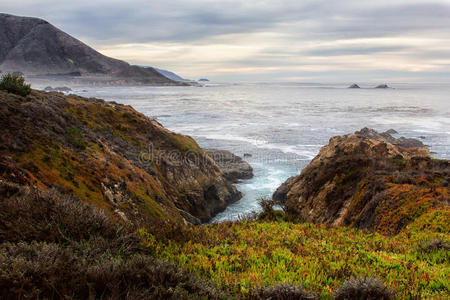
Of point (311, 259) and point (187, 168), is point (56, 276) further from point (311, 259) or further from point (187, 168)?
point (187, 168)

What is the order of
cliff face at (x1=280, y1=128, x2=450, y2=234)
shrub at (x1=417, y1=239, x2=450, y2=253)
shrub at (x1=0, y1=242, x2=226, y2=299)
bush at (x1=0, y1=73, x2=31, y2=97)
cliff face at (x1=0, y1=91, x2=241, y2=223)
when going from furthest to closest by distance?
bush at (x1=0, y1=73, x2=31, y2=97), cliff face at (x1=0, y1=91, x2=241, y2=223), cliff face at (x1=280, y1=128, x2=450, y2=234), shrub at (x1=417, y1=239, x2=450, y2=253), shrub at (x1=0, y1=242, x2=226, y2=299)

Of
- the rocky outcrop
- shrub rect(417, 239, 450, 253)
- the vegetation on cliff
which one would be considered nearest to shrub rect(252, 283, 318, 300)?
the vegetation on cliff

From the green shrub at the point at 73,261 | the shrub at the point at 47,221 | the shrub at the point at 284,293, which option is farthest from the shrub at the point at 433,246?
the shrub at the point at 47,221

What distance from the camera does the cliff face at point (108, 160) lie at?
10.6 meters

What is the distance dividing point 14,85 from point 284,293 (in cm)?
A: 1657

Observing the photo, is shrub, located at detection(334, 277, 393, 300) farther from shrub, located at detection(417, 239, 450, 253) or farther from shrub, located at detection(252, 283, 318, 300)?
shrub, located at detection(417, 239, 450, 253)

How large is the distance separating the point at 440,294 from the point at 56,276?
16.4 feet

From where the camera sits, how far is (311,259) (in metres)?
5.70

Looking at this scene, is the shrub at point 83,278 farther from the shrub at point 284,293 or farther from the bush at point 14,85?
the bush at point 14,85

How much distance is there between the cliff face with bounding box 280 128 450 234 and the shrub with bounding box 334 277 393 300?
545 centimetres

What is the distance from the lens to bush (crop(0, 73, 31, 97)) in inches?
586

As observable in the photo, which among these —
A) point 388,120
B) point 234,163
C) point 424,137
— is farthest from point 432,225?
point 388,120

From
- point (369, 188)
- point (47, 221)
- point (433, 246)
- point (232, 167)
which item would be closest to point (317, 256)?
point (433, 246)

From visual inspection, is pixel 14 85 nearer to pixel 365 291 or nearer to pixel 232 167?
pixel 365 291
